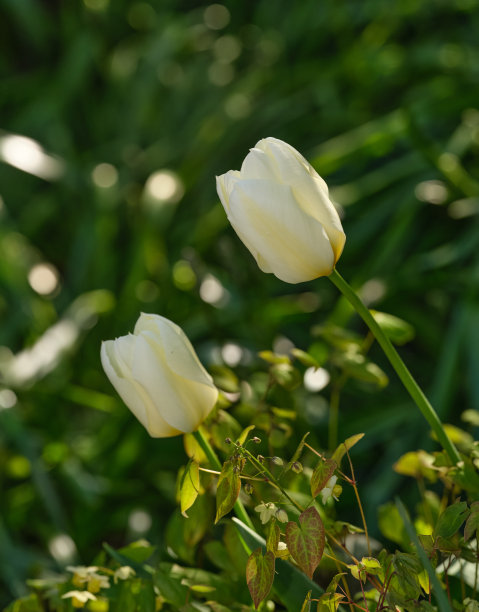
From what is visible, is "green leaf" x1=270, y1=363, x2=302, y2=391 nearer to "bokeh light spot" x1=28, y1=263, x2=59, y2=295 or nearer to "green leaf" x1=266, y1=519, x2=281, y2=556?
"green leaf" x1=266, y1=519, x2=281, y2=556

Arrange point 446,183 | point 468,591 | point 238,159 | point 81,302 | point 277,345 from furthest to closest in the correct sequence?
point 238,159
point 81,302
point 446,183
point 277,345
point 468,591

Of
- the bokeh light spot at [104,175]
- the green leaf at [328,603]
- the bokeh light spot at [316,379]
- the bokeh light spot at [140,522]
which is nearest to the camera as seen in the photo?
the green leaf at [328,603]

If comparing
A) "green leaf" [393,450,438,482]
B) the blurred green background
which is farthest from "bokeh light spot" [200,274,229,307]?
"green leaf" [393,450,438,482]

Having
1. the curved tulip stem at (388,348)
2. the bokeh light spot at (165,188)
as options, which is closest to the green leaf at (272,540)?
the curved tulip stem at (388,348)

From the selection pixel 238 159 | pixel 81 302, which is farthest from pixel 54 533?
pixel 238 159

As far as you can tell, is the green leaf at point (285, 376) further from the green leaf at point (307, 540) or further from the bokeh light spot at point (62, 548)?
the bokeh light spot at point (62, 548)

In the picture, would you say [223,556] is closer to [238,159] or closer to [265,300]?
[265,300]

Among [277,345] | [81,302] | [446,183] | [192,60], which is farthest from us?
[192,60]
